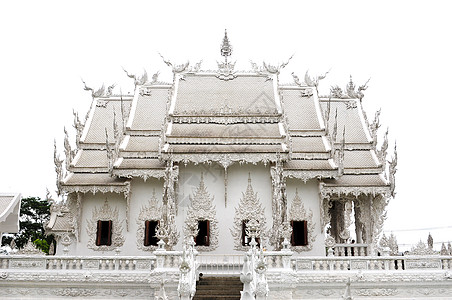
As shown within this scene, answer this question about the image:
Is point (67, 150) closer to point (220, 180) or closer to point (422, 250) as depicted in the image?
point (220, 180)

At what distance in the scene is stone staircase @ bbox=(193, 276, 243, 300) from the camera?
9961mm

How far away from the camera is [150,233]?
14430 mm

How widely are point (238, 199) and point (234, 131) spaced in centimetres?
209

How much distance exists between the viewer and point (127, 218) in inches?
565

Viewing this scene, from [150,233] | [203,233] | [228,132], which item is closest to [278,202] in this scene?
[203,233]

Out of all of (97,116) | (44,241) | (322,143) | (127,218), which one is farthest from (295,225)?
(44,241)

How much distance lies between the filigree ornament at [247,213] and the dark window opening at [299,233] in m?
0.93

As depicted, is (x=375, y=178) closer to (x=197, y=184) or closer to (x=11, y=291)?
(x=197, y=184)

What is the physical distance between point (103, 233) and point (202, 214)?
310cm

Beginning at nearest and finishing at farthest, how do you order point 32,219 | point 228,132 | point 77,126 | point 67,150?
point 228,132, point 67,150, point 77,126, point 32,219

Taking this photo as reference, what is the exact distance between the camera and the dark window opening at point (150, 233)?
14.3m

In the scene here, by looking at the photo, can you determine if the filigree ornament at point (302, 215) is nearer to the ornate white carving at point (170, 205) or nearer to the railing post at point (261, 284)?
the ornate white carving at point (170, 205)

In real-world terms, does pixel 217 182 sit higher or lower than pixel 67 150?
lower

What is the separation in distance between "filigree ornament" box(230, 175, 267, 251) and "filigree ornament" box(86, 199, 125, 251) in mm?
3415
